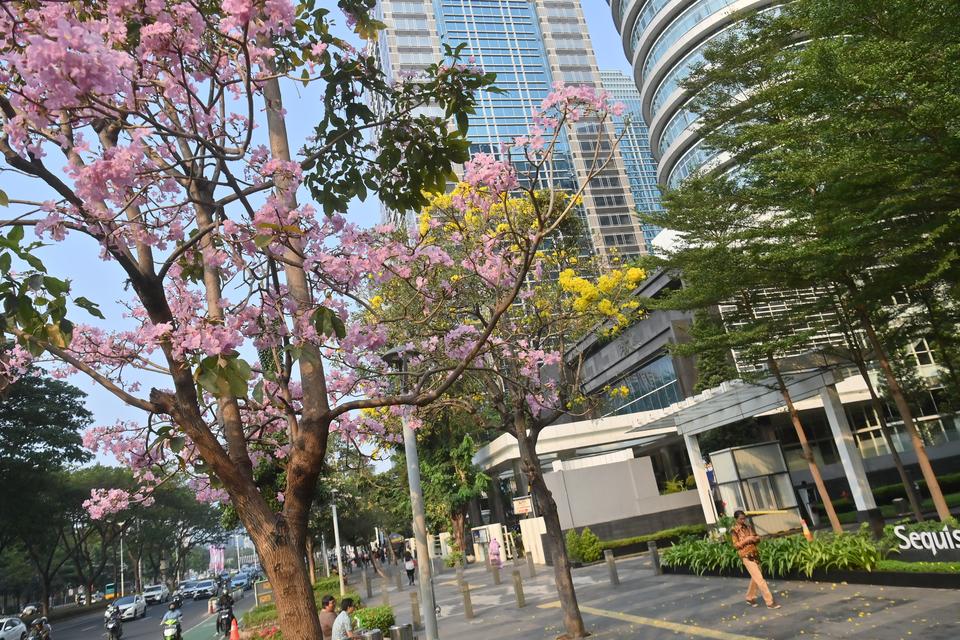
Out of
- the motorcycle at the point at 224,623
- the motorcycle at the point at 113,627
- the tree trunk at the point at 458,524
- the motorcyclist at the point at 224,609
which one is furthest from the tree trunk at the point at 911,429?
the motorcycle at the point at 113,627

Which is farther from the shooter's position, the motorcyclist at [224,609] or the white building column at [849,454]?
the motorcyclist at [224,609]

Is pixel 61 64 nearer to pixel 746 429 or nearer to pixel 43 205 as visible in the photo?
pixel 43 205

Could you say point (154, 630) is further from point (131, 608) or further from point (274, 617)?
point (274, 617)

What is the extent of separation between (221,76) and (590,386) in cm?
3664

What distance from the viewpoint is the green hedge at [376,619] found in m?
13.2

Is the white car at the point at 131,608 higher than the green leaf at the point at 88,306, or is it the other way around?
the green leaf at the point at 88,306

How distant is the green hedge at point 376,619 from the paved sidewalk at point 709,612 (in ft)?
3.91

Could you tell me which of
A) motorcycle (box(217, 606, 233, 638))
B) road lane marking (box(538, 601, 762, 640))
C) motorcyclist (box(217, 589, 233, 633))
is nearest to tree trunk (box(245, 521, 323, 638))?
road lane marking (box(538, 601, 762, 640))

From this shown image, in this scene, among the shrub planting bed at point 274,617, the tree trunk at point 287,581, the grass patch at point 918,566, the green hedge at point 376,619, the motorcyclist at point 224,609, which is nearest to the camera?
the tree trunk at point 287,581

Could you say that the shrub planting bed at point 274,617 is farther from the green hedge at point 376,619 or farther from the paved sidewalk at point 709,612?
the paved sidewalk at point 709,612

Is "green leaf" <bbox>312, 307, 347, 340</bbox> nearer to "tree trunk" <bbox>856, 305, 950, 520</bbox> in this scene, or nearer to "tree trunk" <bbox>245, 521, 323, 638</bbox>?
"tree trunk" <bbox>245, 521, 323, 638</bbox>

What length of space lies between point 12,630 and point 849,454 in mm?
32011

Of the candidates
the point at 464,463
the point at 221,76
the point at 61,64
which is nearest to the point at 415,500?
the point at 221,76

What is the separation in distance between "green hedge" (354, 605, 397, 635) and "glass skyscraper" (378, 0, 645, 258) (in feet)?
208
